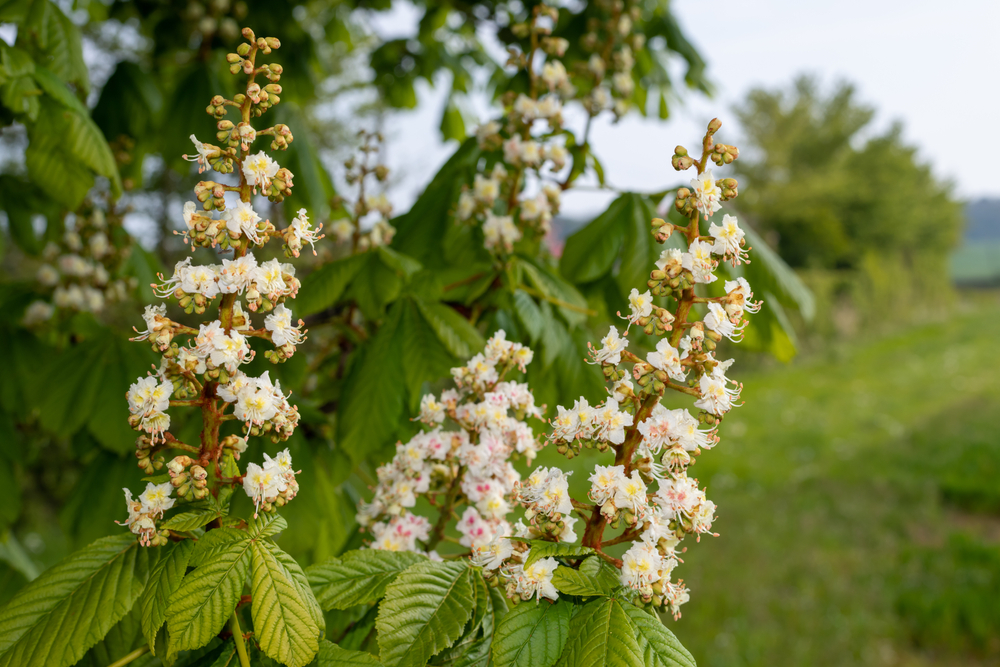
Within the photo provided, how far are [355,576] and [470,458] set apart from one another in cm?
29

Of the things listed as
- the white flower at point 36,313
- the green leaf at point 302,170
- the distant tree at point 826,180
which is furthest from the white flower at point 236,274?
the distant tree at point 826,180

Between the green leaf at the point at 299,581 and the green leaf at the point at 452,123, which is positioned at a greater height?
the green leaf at the point at 452,123

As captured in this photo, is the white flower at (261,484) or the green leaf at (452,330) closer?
the white flower at (261,484)

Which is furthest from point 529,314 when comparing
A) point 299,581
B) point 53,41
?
point 53,41

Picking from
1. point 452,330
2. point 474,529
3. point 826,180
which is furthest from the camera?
point 826,180

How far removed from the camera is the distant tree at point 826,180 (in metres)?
23.0

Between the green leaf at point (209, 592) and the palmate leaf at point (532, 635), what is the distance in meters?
0.35

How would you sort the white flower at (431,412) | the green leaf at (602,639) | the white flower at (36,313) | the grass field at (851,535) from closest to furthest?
the green leaf at (602,639)
the white flower at (431,412)
the white flower at (36,313)
the grass field at (851,535)

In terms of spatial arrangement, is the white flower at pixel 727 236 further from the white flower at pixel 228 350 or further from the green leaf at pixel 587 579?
the white flower at pixel 228 350

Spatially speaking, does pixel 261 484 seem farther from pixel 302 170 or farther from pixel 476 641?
pixel 302 170

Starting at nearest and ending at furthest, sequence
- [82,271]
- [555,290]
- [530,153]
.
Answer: [555,290] < [530,153] < [82,271]

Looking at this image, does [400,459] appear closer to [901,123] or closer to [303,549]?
[303,549]

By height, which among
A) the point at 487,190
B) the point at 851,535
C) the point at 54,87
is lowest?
the point at 54,87

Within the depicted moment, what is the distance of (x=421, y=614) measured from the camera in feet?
3.30
